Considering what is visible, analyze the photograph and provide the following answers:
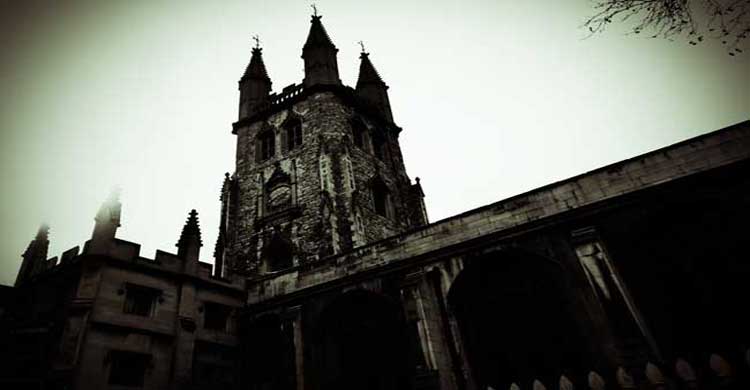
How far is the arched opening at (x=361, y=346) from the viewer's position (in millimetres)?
12203

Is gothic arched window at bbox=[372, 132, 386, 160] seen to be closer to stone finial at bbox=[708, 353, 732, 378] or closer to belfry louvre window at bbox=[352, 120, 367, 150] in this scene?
belfry louvre window at bbox=[352, 120, 367, 150]

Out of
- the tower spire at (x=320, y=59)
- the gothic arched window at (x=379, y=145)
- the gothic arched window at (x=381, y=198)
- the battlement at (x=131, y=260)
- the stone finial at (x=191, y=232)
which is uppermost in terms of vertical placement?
the tower spire at (x=320, y=59)

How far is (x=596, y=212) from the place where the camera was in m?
11.0

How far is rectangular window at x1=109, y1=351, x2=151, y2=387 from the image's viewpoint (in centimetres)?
1152

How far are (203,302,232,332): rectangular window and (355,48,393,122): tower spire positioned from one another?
739 inches

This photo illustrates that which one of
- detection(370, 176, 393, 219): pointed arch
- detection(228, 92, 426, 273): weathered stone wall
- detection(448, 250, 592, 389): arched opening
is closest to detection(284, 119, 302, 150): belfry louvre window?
detection(228, 92, 426, 273): weathered stone wall

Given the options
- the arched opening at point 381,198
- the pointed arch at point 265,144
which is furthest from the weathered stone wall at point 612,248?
the pointed arch at point 265,144

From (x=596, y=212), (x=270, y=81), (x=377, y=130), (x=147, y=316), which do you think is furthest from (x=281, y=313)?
(x=270, y=81)

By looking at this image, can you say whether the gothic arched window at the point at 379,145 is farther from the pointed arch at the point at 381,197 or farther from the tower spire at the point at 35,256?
the tower spire at the point at 35,256

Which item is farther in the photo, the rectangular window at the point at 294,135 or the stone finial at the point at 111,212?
the rectangular window at the point at 294,135

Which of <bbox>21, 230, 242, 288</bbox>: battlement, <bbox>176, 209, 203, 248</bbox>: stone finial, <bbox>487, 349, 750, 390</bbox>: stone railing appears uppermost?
<bbox>176, 209, 203, 248</bbox>: stone finial

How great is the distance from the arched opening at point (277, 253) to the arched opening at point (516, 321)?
1075 cm

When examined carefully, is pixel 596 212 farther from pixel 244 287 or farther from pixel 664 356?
pixel 244 287

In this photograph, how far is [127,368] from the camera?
11898mm
